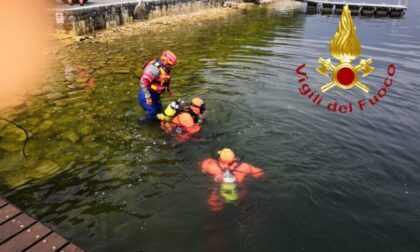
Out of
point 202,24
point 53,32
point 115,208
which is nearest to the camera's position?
point 115,208

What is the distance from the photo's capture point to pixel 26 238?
16.5 feet

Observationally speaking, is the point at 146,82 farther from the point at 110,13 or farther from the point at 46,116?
the point at 110,13

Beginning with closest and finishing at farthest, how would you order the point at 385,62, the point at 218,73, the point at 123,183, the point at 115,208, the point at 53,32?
the point at 115,208 → the point at 123,183 → the point at 218,73 → the point at 385,62 → the point at 53,32

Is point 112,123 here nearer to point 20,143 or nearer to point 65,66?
point 20,143

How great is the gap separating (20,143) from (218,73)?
911 centimetres

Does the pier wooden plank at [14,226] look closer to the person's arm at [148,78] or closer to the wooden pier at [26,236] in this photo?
the wooden pier at [26,236]

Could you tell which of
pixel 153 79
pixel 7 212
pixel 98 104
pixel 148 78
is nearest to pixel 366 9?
pixel 98 104

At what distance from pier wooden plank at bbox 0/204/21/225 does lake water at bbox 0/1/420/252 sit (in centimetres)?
66

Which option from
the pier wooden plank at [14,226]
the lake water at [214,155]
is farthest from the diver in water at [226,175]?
the pier wooden plank at [14,226]

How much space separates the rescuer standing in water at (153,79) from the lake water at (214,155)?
769mm

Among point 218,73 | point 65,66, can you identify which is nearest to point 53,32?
point 65,66

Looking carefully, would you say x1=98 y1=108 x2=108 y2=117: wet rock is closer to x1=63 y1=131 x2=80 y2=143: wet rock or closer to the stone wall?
x1=63 y1=131 x2=80 y2=143: wet rock

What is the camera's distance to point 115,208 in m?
6.46

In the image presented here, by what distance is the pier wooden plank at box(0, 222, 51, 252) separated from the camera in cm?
481
